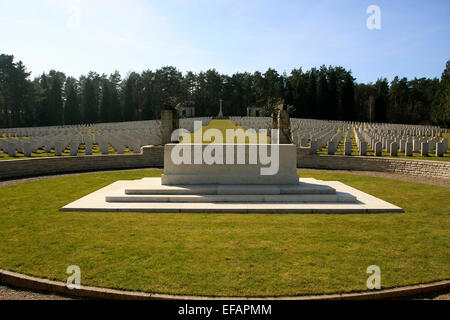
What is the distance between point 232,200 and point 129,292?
4289mm

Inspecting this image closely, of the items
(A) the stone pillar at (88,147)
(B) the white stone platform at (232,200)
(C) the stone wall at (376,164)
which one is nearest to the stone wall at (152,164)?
(C) the stone wall at (376,164)

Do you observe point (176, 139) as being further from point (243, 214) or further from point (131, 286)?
point (131, 286)

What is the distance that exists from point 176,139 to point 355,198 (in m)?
6.64

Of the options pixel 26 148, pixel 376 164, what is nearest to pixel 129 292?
pixel 376 164

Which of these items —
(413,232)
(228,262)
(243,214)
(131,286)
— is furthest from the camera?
(243,214)

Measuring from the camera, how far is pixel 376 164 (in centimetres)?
1255

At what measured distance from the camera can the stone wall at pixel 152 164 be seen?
11.0 m

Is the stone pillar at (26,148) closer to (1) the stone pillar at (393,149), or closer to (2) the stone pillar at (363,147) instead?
(2) the stone pillar at (363,147)

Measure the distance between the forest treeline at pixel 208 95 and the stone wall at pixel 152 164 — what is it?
36.4 m

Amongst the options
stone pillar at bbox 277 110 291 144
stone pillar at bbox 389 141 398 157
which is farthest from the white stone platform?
stone pillar at bbox 389 141 398 157

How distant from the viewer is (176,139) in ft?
38.0

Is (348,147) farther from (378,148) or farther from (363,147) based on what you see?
(378,148)
